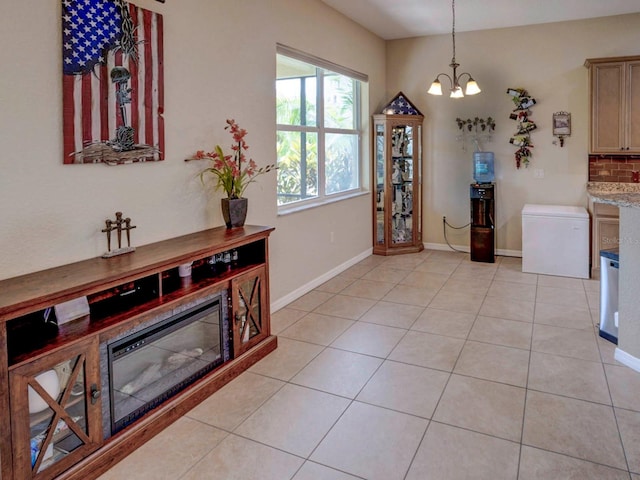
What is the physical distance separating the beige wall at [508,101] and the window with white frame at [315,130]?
107cm

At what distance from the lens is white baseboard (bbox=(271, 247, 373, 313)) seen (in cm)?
429

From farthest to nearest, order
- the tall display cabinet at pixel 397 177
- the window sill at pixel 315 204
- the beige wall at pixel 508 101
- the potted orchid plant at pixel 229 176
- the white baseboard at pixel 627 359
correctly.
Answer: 1. the tall display cabinet at pixel 397 177
2. the beige wall at pixel 508 101
3. the window sill at pixel 315 204
4. the potted orchid plant at pixel 229 176
5. the white baseboard at pixel 627 359

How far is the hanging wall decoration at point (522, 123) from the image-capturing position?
5777 millimetres

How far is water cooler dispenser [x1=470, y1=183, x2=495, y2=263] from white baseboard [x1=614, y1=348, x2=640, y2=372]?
2.79 meters

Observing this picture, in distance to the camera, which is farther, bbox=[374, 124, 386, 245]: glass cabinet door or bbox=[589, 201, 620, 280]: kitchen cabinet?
bbox=[374, 124, 386, 245]: glass cabinet door

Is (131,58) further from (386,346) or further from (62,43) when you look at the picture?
(386,346)

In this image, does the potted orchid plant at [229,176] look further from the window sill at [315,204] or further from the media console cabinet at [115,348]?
the window sill at [315,204]

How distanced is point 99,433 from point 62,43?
5.97 ft

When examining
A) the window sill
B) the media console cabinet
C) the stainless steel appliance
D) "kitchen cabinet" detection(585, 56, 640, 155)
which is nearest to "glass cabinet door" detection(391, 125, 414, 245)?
the window sill

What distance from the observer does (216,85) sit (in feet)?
11.1

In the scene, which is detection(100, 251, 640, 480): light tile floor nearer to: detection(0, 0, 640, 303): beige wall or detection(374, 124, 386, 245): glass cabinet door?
detection(0, 0, 640, 303): beige wall

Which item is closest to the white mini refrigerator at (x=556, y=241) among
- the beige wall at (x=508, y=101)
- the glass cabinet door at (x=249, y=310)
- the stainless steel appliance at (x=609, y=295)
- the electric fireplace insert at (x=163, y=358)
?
the beige wall at (x=508, y=101)

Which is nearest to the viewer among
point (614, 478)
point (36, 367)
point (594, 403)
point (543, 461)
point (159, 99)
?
point (36, 367)

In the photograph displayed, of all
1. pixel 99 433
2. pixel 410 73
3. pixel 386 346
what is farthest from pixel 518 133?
pixel 99 433
